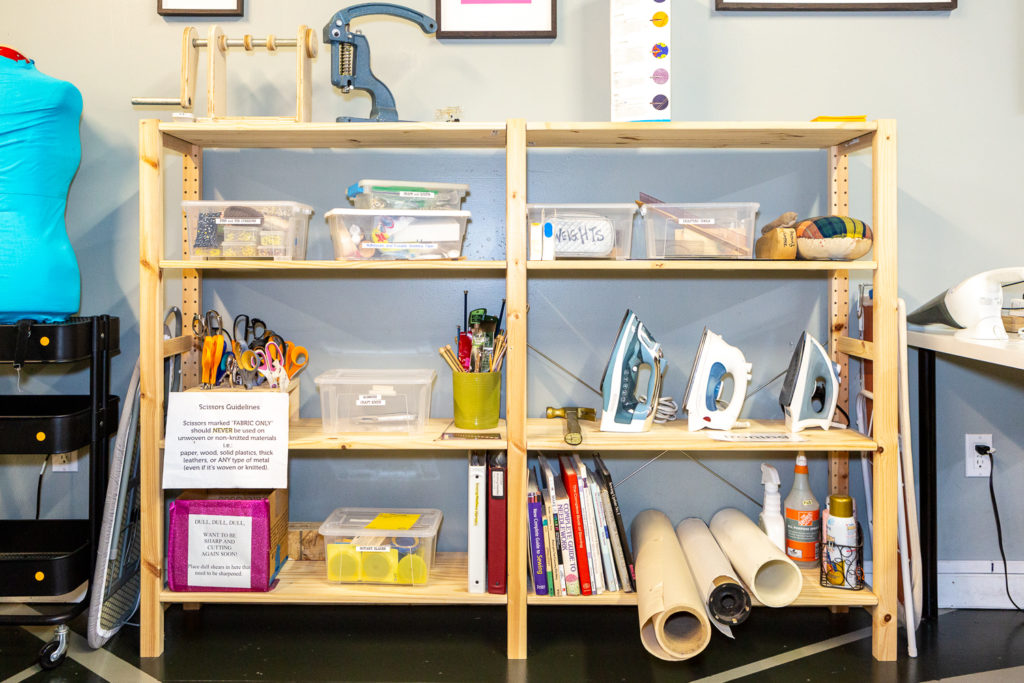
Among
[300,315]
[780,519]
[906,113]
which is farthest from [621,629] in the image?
[906,113]

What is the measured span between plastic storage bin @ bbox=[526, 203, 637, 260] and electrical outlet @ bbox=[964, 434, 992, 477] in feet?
3.97

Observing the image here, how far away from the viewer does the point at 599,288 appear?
205 cm

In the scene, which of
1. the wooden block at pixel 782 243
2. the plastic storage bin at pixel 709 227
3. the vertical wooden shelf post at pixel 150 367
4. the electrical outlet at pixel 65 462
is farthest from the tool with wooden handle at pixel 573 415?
the electrical outlet at pixel 65 462

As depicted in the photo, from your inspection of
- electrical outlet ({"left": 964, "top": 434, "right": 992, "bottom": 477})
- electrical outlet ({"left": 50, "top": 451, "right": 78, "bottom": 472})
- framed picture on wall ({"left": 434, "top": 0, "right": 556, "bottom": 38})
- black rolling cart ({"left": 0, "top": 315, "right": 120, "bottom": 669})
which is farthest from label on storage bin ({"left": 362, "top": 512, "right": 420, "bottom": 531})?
electrical outlet ({"left": 964, "top": 434, "right": 992, "bottom": 477})

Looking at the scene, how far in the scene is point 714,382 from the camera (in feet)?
5.94

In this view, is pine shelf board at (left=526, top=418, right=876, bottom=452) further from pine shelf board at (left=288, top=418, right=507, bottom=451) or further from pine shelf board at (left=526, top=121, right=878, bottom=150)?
pine shelf board at (left=526, top=121, right=878, bottom=150)

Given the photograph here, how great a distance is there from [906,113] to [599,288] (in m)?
1.00

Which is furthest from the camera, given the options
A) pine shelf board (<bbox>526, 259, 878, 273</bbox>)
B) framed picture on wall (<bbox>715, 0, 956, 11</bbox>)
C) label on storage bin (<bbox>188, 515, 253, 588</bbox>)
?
framed picture on wall (<bbox>715, 0, 956, 11</bbox>)

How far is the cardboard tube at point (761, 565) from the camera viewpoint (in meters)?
1.66

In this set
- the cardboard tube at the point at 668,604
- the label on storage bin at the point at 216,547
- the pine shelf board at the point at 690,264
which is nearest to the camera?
the cardboard tube at the point at 668,604

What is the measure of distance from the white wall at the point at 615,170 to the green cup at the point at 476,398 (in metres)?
0.27

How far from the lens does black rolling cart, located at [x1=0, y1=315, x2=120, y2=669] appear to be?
1.65 metres

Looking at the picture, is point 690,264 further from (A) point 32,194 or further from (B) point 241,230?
(A) point 32,194

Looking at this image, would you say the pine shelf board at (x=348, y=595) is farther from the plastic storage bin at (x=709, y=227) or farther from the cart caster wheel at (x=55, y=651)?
the plastic storage bin at (x=709, y=227)
